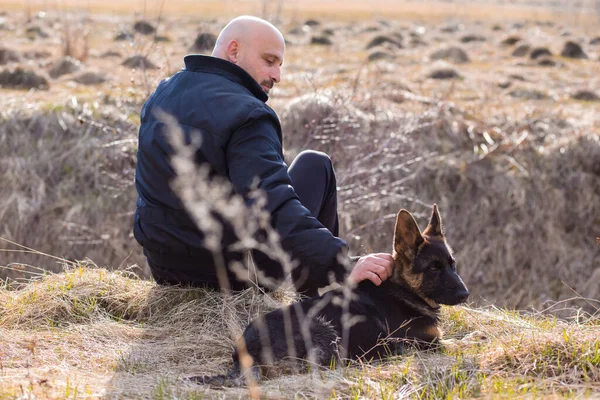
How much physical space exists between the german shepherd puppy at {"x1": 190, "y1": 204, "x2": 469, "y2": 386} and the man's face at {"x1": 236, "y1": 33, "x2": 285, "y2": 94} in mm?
1224

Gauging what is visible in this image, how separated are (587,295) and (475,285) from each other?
4.85ft

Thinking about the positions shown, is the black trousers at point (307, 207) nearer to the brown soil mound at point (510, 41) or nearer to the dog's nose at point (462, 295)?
the dog's nose at point (462, 295)

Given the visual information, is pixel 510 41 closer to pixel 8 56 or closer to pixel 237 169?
pixel 8 56

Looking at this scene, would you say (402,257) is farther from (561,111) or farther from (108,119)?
(561,111)

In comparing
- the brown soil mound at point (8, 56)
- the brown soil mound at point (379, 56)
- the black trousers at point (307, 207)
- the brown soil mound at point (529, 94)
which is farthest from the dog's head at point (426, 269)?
the brown soil mound at point (379, 56)

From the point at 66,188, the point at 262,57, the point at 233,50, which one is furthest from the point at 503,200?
the point at 233,50

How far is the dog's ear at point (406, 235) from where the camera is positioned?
4.25 metres

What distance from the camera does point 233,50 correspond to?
4.58 meters

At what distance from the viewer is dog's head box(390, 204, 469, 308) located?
437 centimetres

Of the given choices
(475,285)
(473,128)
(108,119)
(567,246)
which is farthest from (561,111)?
(108,119)

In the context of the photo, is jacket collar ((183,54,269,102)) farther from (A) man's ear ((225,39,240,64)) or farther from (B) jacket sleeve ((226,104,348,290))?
(B) jacket sleeve ((226,104,348,290))

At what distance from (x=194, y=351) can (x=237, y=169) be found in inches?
42.3

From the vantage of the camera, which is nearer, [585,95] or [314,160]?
[314,160]

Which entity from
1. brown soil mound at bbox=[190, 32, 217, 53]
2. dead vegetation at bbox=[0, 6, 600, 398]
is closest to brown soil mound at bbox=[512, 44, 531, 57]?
dead vegetation at bbox=[0, 6, 600, 398]
